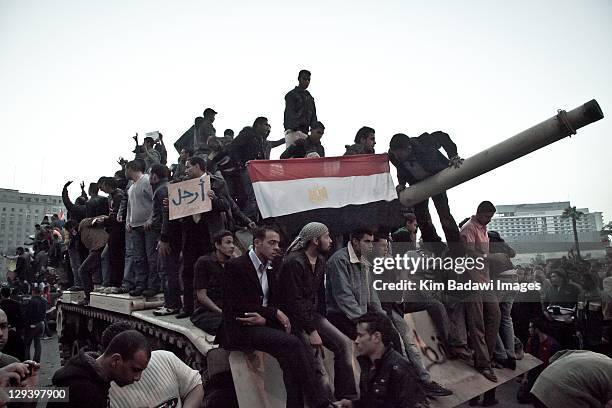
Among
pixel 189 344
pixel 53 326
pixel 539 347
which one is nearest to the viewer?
pixel 189 344

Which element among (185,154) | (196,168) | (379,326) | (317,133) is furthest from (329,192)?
(185,154)

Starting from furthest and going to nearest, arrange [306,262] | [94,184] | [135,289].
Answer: [94,184] → [135,289] → [306,262]

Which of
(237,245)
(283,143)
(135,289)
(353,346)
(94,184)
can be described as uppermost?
(283,143)

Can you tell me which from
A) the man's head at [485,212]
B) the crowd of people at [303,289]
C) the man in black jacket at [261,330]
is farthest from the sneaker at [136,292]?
the man's head at [485,212]

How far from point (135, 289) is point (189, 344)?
7.39 ft

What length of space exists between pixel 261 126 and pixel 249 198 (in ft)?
4.86

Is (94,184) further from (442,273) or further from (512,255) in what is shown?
(512,255)

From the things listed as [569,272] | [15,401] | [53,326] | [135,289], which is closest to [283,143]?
[135,289]

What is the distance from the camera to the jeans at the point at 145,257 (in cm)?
645

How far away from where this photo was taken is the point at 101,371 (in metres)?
2.64

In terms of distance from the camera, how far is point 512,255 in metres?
6.60

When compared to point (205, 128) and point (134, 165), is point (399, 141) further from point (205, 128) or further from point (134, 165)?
point (205, 128)

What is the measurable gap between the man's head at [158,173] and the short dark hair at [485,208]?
14.4 ft

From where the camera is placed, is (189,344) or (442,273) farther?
(442,273)
